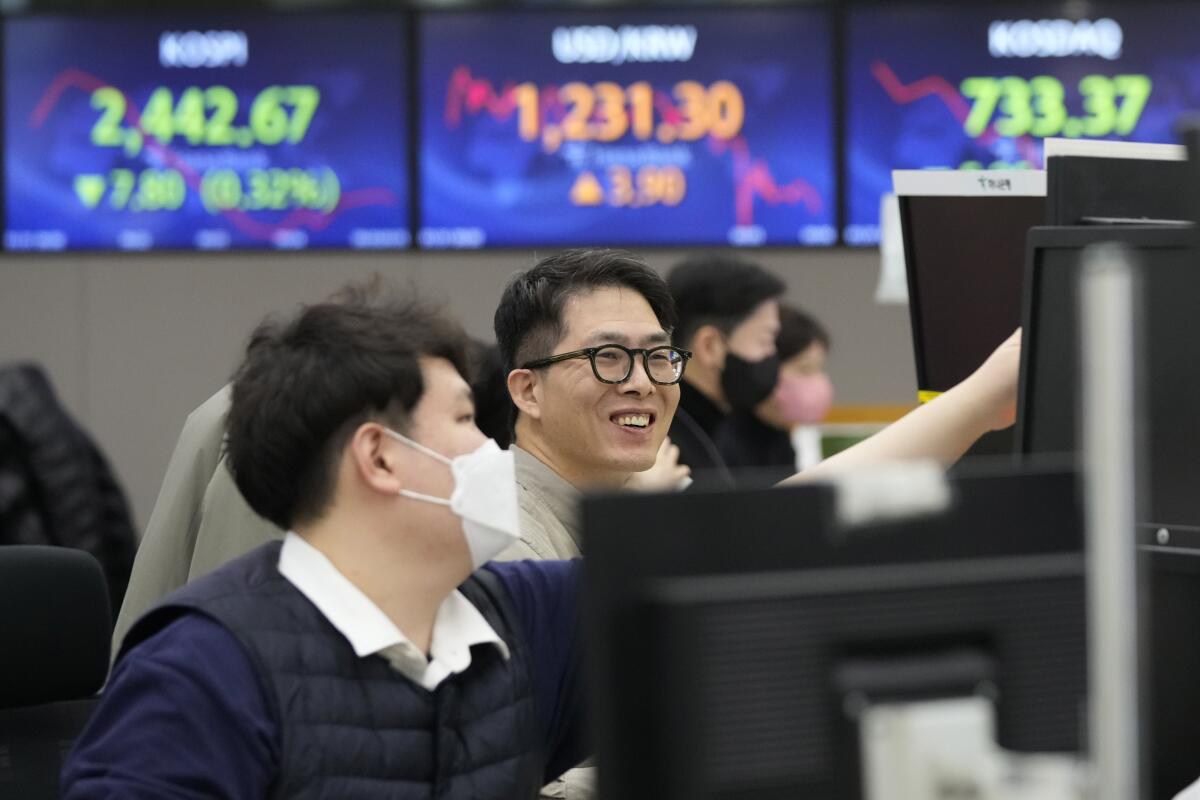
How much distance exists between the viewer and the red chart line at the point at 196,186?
554 centimetres

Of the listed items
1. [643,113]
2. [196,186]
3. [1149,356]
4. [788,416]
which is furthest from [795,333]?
[1149,356]

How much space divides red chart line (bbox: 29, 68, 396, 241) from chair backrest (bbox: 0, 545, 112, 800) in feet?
12.1

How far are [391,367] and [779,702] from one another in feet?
2.49

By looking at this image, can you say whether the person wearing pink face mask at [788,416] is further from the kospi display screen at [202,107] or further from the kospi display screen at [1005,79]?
the kospi display screen at [202,107]

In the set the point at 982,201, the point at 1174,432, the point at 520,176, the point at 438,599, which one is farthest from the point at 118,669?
the point at 520,176

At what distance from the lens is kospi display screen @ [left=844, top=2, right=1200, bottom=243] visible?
5.41 metres

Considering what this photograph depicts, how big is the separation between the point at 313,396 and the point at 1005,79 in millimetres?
4231

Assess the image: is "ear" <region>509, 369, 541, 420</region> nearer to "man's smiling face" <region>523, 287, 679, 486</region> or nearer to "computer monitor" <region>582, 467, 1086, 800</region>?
"man's smiling face" <region>523, 287, 679, 486</region>

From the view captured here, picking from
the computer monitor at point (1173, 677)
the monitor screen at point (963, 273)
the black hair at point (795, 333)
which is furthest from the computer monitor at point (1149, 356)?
the black hair at point (795, 333)

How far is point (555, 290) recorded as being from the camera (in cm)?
239

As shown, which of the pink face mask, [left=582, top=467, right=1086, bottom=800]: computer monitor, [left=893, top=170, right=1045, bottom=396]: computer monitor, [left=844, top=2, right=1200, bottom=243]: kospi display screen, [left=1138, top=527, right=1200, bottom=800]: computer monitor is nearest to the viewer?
[left=582, top=467, right=1086, bottom=800]: computer monitor

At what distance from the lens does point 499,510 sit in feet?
5.39

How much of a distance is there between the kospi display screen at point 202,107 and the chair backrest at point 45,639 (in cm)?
370

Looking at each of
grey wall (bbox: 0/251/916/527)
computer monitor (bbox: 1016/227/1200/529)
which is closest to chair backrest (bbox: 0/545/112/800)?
computer monitor (bbox: 1016/227/1200/529)
